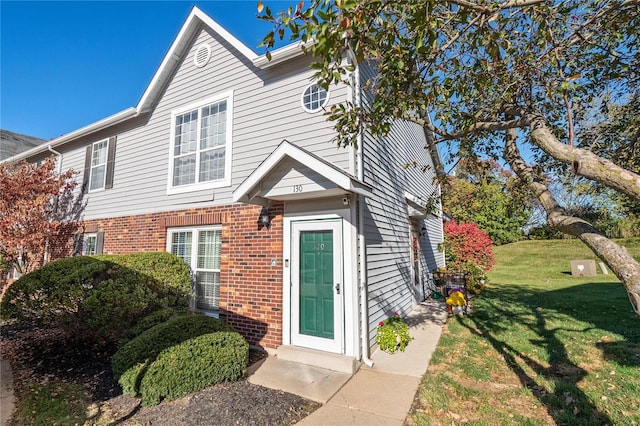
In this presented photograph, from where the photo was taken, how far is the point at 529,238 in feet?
96.5

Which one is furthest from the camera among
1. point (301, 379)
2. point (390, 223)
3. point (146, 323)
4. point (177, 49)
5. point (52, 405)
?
point (177, 49)

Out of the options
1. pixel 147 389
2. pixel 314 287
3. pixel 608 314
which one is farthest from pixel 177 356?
pixel 608 314

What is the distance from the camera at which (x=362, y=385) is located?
4566 mm

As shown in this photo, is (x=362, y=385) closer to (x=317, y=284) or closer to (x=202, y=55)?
(x=317, y=284)

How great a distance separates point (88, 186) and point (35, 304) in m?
6.48

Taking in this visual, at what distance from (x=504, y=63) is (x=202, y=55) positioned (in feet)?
24.6

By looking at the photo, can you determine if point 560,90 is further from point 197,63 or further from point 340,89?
point 197,63

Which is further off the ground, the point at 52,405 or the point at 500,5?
the point at 500,5

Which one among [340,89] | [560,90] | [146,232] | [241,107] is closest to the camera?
[560,90]

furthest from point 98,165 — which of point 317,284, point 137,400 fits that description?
point 317,284

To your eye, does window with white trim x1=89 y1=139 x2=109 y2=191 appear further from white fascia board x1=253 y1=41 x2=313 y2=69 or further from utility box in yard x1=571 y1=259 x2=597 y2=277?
utility box in yard x1=571 y1=259 x2=597 y2=277

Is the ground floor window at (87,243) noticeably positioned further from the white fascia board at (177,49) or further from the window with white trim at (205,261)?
the white fascia board at (177,49)

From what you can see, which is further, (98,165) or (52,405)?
(98,165)

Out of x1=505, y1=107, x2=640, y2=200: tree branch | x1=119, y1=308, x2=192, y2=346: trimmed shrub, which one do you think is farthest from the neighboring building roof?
x1=505, y1=107, x2=640, y2=200: tree branch
